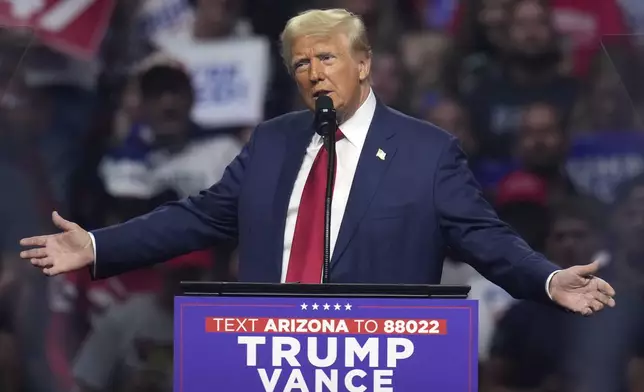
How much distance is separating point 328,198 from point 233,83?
1.93 m

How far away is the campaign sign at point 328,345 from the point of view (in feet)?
6.83

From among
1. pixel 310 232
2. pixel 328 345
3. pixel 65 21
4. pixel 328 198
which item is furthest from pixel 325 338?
pixel 65 21

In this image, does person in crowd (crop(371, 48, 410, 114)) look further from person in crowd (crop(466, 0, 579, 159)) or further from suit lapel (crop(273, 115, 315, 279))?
suit lapel (crop(273, 115, 315, 279))

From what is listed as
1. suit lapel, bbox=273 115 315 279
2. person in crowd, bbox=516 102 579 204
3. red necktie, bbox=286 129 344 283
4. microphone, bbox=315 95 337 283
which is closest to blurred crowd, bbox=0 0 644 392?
person in crowd, bbox=516 102 579 204

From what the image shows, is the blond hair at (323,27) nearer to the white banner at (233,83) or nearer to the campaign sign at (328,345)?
the campaign sign at (328,345)

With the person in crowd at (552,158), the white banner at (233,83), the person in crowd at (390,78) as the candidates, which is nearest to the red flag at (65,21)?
the white banner at (233,83)

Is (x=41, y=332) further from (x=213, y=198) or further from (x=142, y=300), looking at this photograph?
(x=213, y=198)

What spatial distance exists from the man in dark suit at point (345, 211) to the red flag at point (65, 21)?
1793mm

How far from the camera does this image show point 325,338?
82.0 inches

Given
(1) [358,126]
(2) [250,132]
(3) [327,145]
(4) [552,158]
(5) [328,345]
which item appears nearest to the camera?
(5) [328,345]

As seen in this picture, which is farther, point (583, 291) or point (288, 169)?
point (288, 169)

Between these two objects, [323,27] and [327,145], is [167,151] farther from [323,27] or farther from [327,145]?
[327,145]

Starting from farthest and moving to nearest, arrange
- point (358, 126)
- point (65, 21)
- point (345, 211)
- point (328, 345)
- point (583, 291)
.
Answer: point (65, 21) < point (358, 126) < point (345, 211) < point (583, 291) < point (328, 345)

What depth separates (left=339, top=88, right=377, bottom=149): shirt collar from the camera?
259 cm
